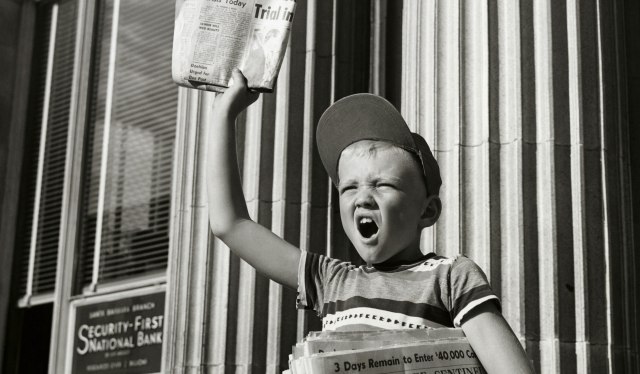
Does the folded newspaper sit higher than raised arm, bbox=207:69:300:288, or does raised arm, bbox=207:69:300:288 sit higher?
the folded newspaper

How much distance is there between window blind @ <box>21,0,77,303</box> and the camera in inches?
414

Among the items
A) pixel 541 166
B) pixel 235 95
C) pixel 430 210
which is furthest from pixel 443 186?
pixel 235 95

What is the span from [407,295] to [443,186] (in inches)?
106

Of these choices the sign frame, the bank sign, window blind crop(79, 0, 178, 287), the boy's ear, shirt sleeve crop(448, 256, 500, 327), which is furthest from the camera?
window blind crop(79, 0, 178, 287)

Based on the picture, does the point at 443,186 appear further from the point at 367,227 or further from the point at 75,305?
the point at 75,305

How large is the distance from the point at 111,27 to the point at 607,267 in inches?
264

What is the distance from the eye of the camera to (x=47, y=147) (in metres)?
10.8

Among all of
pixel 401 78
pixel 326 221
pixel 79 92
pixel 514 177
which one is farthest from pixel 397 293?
pixel 79 92

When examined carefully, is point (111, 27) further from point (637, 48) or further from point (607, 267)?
point (607, 267)

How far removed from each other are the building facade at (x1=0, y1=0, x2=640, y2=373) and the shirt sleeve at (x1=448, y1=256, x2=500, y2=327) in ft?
7.62

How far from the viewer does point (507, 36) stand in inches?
213

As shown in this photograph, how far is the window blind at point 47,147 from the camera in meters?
10.5

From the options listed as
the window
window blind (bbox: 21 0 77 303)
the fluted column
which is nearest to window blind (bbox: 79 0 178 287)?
the window

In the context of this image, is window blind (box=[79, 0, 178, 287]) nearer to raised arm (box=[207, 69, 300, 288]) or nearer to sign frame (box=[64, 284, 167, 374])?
sign frame (box=[64, 284, 167, 374])
